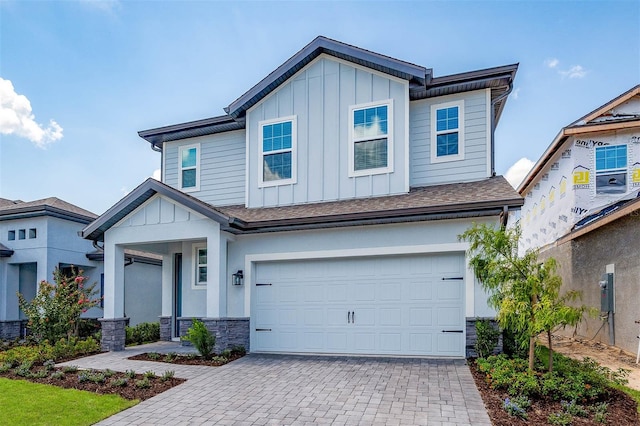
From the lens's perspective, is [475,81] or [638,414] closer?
[638,414]

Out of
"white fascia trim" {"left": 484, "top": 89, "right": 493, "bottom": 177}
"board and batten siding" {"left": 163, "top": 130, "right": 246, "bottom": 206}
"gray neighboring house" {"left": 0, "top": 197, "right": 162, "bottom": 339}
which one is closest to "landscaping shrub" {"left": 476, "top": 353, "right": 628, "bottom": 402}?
"white fascia trim" {"left": 484, "top": 89, "right": 493, "bottom": 177}

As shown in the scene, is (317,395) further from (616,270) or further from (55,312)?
(616,270)

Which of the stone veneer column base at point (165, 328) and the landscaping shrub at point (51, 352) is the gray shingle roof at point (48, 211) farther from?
the stone veneer column base at point (165, 328)

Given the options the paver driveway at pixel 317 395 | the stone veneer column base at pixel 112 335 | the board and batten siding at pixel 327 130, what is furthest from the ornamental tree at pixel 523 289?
the stone veneer column base at pixel 112 335

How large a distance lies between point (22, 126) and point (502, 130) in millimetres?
20110

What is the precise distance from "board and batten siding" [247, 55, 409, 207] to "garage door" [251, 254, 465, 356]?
1900 mm

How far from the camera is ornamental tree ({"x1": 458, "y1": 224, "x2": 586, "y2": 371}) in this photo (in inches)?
247

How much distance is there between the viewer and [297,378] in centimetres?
732

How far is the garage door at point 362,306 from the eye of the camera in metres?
8.80

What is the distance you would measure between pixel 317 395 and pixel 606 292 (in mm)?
8916

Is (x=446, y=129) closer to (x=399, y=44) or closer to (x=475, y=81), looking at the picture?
(x=475, y=81)

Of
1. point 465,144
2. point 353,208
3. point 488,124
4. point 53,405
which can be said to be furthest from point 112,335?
point 488,124

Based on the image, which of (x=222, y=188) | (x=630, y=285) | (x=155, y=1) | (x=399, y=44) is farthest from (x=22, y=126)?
(x=630, y=285)

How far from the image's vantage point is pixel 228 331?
31.5 ft
